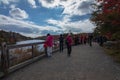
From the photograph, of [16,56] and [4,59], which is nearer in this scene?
[4,59]

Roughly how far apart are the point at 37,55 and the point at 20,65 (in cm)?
596

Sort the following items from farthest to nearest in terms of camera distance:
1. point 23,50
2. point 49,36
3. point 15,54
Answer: point 49,36, point 23,50, point 15,54

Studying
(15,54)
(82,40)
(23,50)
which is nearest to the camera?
(15,54)

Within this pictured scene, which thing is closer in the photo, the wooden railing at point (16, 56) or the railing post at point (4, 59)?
the railing post at point (4, 59)

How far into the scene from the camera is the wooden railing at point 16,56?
13.8 m

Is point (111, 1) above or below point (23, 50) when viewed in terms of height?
above

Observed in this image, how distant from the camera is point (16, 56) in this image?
53.4 ft

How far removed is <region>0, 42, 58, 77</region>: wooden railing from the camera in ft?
45.2

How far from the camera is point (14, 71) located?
1497cm

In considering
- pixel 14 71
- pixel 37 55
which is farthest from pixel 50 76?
pixel 37 55

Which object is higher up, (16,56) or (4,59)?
(4,59)

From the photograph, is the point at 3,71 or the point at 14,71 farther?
the point at 14,71

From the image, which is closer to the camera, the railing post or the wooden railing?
the railing post

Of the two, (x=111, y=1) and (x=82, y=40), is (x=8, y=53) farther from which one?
(x=82, y=40)
